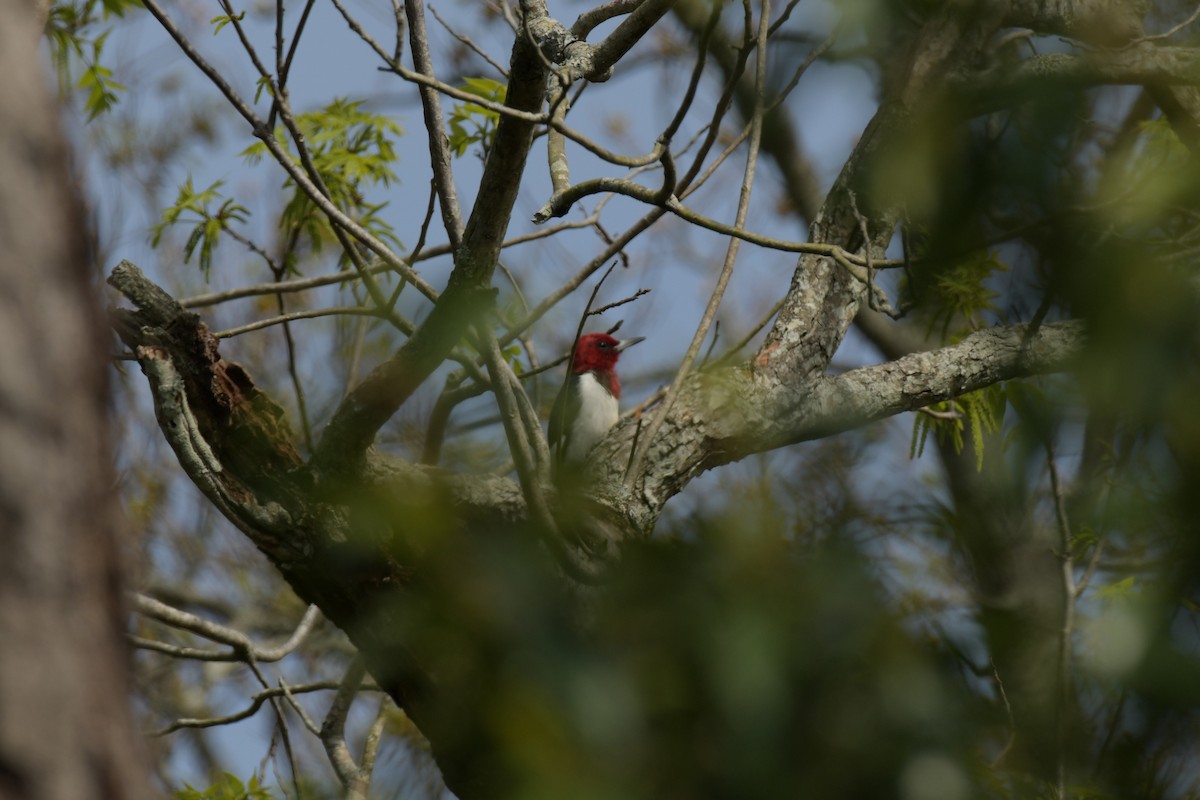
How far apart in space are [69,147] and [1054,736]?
1.15m

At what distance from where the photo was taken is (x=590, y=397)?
5.79 metres

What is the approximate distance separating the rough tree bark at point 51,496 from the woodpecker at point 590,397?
4.05 metres

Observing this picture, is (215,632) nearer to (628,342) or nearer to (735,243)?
(735,243)

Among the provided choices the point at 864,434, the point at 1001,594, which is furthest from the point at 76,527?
the point at 864,434

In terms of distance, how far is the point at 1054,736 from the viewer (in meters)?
1.19

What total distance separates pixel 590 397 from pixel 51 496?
191 inches

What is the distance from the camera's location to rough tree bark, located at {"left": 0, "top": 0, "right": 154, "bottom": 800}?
91cm

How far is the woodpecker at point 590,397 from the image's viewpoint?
5.49 meters

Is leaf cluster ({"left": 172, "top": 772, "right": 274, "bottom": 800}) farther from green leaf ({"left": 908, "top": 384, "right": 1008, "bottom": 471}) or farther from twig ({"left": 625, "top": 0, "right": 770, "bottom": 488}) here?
green leaf ({"left": 908, "top": 384, "right": 1008, "bottom": 471})

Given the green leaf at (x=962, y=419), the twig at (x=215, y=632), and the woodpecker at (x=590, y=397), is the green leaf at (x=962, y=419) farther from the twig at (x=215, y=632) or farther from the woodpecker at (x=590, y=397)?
the twig at (x=215, y=632)

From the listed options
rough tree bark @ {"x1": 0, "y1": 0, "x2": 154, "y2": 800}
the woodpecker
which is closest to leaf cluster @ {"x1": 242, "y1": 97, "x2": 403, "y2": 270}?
the woodpecker

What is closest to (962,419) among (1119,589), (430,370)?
(430,370)

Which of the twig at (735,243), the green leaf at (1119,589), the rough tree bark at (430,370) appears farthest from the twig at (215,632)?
the green leaf at (1119,589)

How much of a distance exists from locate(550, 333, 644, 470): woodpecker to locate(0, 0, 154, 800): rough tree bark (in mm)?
4047
